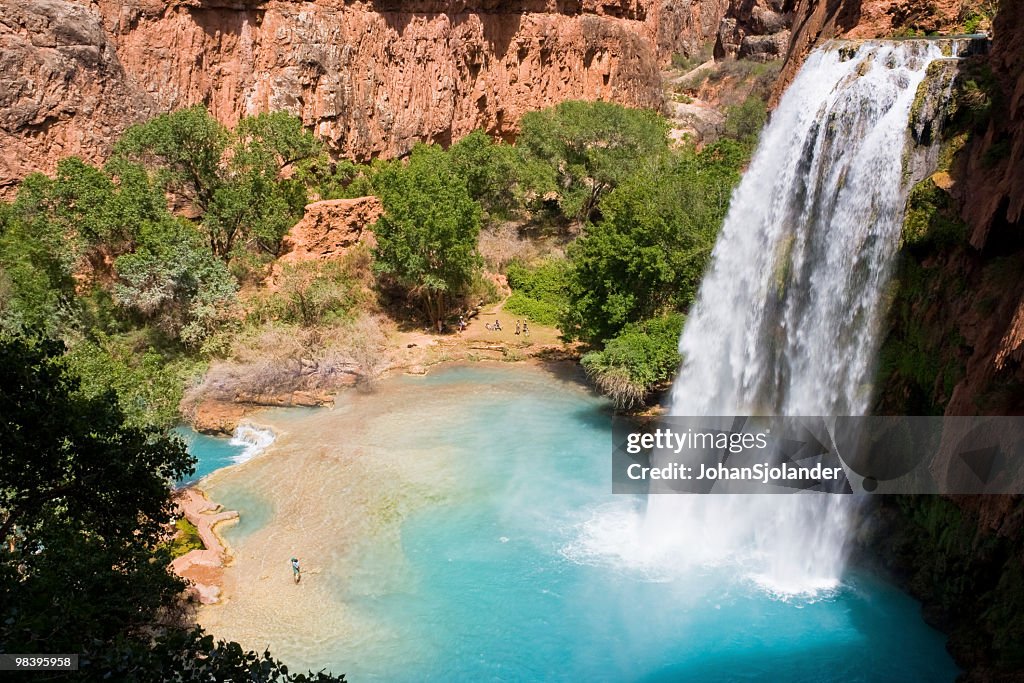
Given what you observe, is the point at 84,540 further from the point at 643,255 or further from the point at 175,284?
the point at 175,284

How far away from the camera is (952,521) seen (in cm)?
1350

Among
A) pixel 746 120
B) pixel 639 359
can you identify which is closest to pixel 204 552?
pixel 639 359

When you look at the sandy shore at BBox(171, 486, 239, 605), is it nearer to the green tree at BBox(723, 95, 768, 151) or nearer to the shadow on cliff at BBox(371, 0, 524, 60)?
the shadow on cliff at BBox(371, 0, 524, 60)

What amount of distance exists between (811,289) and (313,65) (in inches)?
1024

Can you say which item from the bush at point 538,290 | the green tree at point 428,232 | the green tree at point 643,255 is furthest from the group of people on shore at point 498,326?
the green tree at point 643,255

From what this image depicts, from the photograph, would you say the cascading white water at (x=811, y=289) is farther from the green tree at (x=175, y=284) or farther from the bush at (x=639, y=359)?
the green tree at (x=175, y=284)

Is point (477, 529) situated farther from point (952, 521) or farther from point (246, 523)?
point (952, 521)

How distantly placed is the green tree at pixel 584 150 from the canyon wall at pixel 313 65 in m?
5.44

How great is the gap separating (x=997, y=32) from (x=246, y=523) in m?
19.2

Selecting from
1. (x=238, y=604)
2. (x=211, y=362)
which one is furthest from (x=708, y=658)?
(x=211, y=362)

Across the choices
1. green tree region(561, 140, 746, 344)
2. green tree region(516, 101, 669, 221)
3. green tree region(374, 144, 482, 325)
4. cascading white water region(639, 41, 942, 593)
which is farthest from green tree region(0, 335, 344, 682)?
green tree region(516, 101, 669, 221)

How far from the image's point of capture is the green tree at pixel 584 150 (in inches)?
1407

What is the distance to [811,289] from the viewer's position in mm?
16609

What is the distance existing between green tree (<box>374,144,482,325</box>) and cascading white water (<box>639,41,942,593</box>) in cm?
1258
